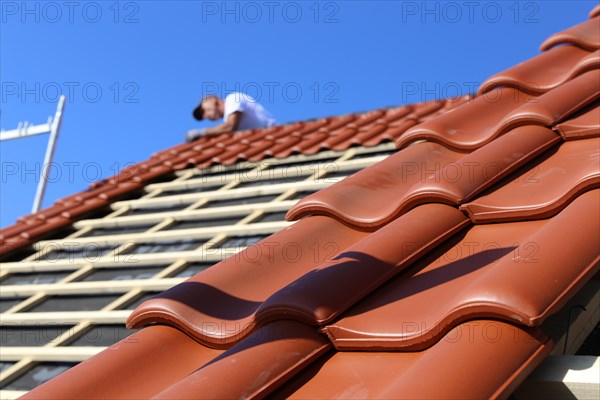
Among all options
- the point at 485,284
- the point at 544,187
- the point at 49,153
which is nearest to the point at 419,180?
the point at 544,187

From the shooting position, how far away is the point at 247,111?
267 inches

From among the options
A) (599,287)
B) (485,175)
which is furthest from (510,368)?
(485,175)

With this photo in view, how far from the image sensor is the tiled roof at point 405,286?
4.79 ft

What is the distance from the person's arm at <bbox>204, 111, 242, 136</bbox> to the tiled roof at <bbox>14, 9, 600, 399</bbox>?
3795 mm

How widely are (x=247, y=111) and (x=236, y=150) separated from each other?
1.64 meters

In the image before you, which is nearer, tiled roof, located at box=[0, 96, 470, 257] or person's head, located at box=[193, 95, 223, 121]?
tiled roof, located at box=[0, 96, 470, 257]

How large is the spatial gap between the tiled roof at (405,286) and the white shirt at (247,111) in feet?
13.8

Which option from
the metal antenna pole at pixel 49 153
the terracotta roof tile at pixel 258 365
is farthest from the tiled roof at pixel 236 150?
the metal antenna pole at pixel 49 153

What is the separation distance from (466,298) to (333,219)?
2.84ft

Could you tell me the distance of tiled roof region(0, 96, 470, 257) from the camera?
4.62 metres

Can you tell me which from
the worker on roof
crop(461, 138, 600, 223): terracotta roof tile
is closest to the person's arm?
the worker on roof

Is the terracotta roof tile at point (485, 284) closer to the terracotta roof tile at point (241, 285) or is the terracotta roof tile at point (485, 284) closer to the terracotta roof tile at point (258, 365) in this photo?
the terracotta roof tile at point (258, 365)

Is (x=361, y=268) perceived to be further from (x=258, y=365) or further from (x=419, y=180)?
(x=419, y=180)

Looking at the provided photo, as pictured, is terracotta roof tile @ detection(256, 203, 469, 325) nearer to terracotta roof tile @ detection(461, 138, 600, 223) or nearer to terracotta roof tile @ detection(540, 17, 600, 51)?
terracotta roof tile @ detection(461, 138, 600, 223)
